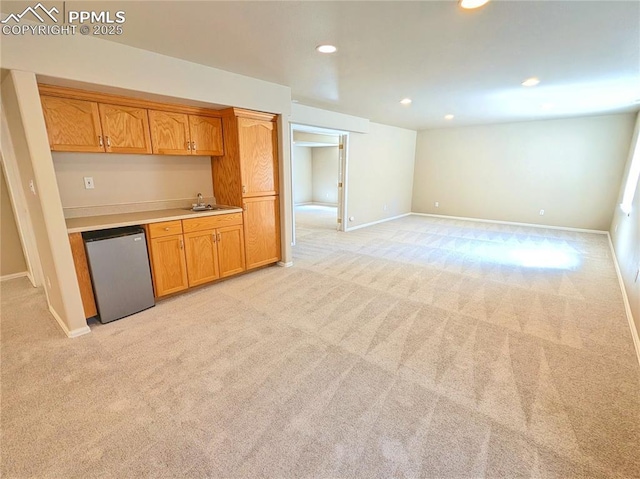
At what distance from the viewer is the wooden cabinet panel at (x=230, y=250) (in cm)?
361

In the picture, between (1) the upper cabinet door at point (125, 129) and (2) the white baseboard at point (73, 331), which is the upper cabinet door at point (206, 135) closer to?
(1) the upper cabinet door at point (125, 129)

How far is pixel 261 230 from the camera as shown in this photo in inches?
159

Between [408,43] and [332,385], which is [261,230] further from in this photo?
[408,43]

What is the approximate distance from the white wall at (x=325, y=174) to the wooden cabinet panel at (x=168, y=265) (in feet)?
25.7

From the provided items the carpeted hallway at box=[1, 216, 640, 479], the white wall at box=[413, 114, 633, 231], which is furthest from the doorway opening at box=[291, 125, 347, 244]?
the carpeted hallway at box=[1, 216, 640, 479]

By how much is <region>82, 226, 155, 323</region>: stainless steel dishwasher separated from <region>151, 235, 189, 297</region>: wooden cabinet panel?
0.32ft

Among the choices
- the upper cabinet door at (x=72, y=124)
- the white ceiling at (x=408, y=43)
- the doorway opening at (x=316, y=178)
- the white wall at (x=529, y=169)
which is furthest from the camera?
the doorway opening at (x=316, y=178)

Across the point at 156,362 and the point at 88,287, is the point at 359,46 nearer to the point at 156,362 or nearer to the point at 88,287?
the point at 156,362

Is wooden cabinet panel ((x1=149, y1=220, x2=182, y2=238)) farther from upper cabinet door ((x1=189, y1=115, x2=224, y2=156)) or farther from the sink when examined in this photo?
upper cabinet door ((x1=189, y1=115, x2=224, y2=156))

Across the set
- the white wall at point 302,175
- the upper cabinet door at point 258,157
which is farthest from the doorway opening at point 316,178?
the upper cabinet door at point 258,157

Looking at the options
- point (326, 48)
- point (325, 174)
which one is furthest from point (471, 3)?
point (325, 174)

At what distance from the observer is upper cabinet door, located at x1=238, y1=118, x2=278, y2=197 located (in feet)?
11.7

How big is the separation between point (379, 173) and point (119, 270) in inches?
237

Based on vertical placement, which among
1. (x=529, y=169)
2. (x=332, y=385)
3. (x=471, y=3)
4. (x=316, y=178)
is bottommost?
(x=332, y=385)
